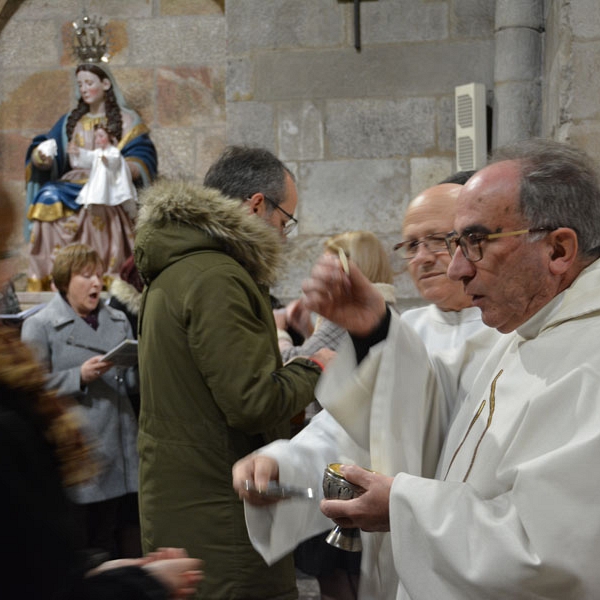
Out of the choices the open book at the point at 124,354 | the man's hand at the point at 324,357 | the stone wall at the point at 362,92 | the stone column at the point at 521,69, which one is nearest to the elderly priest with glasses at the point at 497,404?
the man's hand at the point at 324,357

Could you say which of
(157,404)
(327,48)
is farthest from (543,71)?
(157,404)

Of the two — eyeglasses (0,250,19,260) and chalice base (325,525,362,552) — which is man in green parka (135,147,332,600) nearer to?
chalice base (325,525,362,552)

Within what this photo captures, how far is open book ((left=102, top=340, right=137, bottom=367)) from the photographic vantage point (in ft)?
12.1

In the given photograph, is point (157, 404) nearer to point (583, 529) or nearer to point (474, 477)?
point (474, 477)

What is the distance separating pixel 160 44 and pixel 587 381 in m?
7.55

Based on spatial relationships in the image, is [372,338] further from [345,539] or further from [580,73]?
[580,73]

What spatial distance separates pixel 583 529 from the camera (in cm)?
144

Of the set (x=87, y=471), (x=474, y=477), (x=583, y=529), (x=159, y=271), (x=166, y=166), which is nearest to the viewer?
(x=87, y=471)

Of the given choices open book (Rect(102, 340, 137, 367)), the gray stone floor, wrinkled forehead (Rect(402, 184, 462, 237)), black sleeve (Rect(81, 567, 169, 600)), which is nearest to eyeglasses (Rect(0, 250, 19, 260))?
black sleeve (Rect(81, 567, 169, 600))

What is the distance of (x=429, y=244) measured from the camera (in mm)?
2461

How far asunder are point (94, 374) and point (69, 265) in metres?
0.57

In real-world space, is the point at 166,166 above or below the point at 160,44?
below

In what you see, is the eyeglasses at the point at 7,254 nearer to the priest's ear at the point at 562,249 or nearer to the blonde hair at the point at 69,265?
the priest's ear at the point at 562,249

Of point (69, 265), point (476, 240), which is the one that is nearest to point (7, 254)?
point (476, 240)
